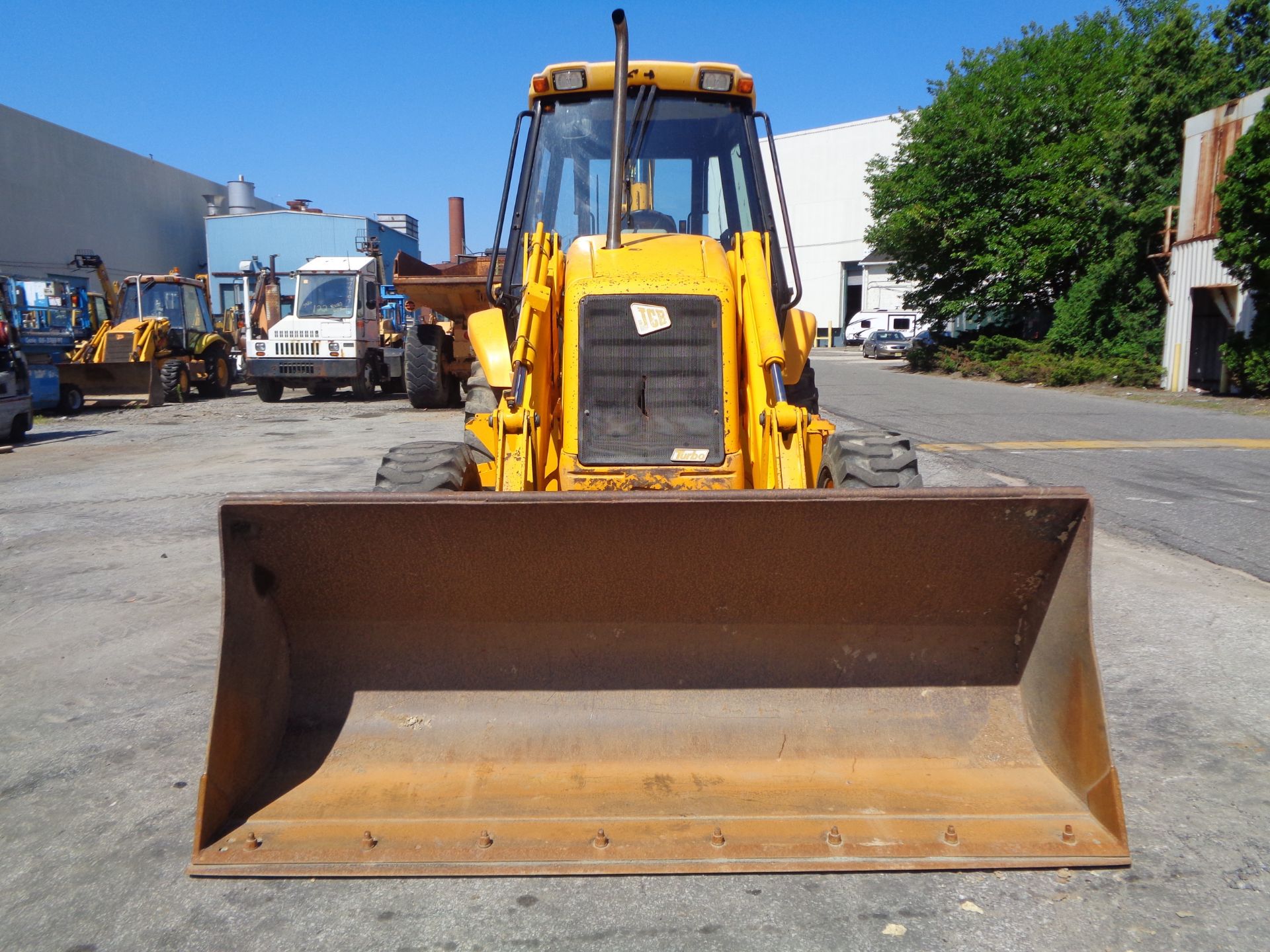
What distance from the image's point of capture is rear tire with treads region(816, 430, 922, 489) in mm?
4465

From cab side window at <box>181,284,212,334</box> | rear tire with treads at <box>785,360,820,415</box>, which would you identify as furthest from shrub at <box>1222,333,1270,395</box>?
cab side window at <box>181,284,212,334</box>

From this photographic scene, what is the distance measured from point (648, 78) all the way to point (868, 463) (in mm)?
2428

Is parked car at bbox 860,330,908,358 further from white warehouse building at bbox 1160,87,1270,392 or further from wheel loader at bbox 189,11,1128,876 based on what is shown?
wheel loader at bbox 189,11,1128,876

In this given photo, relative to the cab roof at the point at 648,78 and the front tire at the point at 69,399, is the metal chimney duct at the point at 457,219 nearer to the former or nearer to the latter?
the front tire at the point at 69,399

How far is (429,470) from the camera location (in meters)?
4.51

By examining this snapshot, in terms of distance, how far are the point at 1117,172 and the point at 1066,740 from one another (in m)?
25.4

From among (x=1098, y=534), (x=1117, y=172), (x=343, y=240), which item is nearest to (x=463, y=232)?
(x=343, y=240)

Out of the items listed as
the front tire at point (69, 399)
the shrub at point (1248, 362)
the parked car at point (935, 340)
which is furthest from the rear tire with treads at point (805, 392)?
the parked car at point (935, 340)

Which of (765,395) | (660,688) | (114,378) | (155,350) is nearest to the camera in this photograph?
(660,688)

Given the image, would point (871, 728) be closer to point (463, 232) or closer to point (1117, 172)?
point (1117, 172)

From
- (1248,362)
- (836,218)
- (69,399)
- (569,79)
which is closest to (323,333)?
(69,399)

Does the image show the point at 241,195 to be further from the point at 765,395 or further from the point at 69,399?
the point at 765,395

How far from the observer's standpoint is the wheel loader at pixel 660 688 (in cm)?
291

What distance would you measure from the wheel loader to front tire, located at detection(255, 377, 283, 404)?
1941 cm
